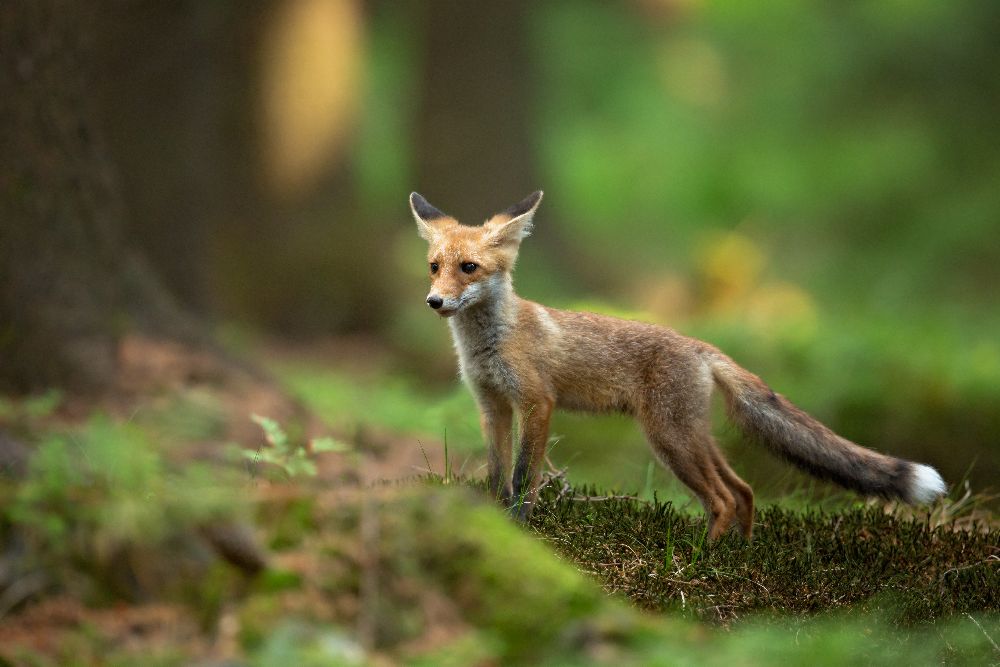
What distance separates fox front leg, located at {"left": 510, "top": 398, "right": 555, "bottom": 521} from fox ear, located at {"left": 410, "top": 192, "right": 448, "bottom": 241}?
1210mm

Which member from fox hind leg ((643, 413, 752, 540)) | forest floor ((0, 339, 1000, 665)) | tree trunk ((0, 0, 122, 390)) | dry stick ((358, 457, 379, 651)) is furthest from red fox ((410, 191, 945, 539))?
tree trunk ((0, 0, 122, 390))

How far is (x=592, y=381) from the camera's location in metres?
5.88

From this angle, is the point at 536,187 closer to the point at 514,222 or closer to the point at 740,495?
the point at 514,222

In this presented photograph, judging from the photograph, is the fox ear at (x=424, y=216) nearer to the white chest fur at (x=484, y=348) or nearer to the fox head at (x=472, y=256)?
the fox head at (x=472, y=256)

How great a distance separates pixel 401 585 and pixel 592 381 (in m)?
2.45

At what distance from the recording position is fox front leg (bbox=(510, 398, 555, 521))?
5.27 m

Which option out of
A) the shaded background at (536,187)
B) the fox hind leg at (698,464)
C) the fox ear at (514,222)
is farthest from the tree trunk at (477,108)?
the fox hind leg at (698,464)

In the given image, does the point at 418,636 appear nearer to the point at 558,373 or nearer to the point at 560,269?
the point at 558,373

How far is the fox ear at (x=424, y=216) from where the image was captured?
19.9 feet

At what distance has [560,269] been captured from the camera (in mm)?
17156

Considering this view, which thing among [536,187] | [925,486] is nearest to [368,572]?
[925,486]

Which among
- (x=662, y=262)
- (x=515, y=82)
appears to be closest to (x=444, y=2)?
(x=515, y=82)

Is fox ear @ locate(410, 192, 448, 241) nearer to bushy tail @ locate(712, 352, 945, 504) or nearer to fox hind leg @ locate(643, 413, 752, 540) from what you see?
fox hind leg @ locate(643, 413, 752, 540)

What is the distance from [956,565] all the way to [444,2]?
13.2m
